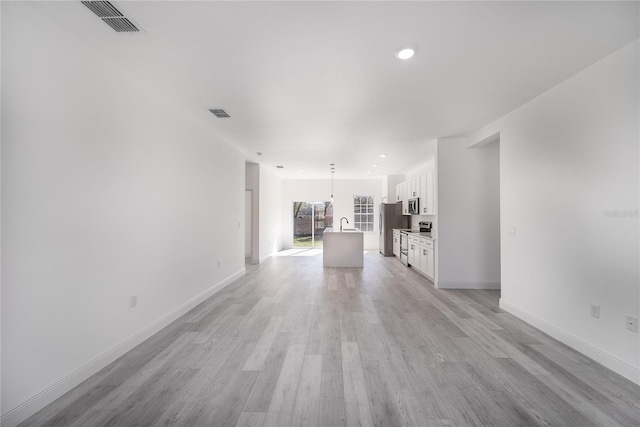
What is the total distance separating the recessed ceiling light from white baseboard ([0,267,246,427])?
3.48m

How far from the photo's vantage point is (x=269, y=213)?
836 cm

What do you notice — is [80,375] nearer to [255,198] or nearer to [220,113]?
[220,113]

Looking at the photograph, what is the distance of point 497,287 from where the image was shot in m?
4.75

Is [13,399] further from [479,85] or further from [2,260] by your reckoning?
[479,85]

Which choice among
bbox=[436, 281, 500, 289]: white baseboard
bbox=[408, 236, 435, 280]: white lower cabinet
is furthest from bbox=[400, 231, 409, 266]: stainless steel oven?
bbox=[436, 281, 500, 289]: white baseboard

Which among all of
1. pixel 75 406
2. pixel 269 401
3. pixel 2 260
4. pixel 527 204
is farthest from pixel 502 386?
pixel 2 260

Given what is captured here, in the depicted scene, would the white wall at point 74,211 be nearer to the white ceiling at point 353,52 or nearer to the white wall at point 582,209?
the white ceiling at point 353,52

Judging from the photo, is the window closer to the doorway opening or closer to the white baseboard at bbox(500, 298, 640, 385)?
the doorway opening

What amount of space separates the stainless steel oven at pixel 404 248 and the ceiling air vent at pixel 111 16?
6.32 m

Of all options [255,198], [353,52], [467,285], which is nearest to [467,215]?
[467,285]

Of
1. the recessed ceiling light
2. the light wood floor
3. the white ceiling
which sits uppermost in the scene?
the white ceiling

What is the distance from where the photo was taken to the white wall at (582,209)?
86.2 inches

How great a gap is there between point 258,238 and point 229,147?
9.47 ft

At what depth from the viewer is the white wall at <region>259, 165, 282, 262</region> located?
7.51 m
